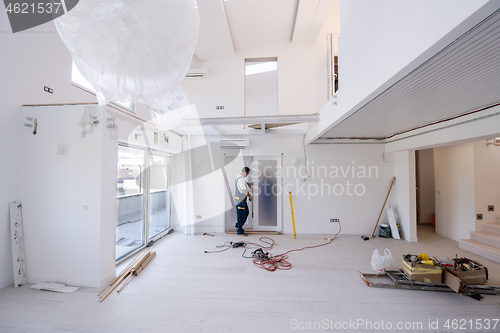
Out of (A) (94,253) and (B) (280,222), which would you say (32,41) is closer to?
(A) (94,253)

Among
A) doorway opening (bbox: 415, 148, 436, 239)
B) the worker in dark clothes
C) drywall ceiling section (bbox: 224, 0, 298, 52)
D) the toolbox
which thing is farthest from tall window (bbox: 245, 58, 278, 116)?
the toolbox

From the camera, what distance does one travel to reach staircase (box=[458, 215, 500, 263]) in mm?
3477

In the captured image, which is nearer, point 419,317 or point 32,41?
point 419,317

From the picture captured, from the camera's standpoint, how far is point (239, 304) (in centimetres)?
228

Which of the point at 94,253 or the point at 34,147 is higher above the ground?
the point at 34,147

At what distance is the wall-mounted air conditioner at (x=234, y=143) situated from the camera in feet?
16.4

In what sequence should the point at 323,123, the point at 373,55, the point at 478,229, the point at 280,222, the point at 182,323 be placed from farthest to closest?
the point at 280,222 → the point at 478,229 → the point at 323,123 → the point at 182,323 → the point at 373,55

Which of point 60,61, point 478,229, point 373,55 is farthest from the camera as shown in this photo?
point 478,229

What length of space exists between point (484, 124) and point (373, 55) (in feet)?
7.80

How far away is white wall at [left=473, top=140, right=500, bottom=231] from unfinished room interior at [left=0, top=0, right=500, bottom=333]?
0.03 metres

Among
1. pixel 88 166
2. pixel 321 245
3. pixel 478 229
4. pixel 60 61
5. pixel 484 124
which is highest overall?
pixel 60 61

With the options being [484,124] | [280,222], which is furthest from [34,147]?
[484,124]

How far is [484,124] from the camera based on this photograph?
266 cm

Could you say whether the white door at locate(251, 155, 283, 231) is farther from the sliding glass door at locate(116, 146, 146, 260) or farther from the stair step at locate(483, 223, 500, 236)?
the stair step at locate(483, 223, 500, 236)
